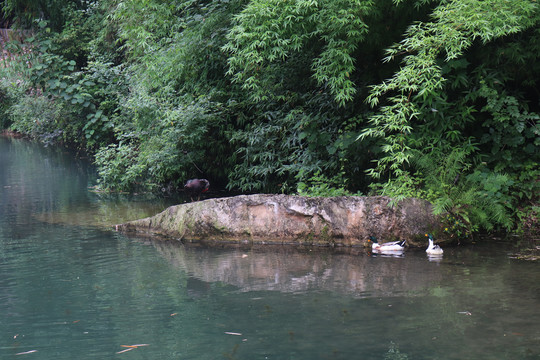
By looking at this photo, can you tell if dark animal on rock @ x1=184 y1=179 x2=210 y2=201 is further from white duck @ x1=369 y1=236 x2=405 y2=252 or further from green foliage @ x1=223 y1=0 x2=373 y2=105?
white duck @ x1=369 y1=236 x2=405 y2=252

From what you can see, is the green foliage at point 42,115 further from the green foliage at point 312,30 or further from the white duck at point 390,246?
the white duck at point 390,246

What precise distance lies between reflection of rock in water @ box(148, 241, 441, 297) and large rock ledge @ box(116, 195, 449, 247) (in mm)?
316

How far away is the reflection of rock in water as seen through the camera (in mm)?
5844

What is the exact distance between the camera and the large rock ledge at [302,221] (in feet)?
24.3

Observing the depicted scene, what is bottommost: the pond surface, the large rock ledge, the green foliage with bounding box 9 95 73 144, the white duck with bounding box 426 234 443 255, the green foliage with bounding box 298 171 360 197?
the pond surface

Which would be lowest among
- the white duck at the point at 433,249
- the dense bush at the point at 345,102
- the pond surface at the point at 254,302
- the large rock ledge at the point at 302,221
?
the pond surface at the point at 254,302

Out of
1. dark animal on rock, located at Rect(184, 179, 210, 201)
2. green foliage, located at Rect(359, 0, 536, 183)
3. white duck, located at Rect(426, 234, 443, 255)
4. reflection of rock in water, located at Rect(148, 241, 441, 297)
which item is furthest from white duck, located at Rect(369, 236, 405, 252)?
dark animal on rock, located at Rect(184, 179, 210, 201)

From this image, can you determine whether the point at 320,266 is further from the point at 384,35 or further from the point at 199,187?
the point at 199,187

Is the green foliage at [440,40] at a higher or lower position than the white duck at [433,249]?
higher

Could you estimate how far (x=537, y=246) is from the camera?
7148mm

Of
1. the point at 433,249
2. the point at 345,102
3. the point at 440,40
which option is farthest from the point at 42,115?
the point at 433,249

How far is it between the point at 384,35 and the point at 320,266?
12.0 ft

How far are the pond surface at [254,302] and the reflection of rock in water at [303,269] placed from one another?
2 cm

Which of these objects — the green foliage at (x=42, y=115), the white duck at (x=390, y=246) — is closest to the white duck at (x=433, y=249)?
the white duck at (x=390, y=246)
